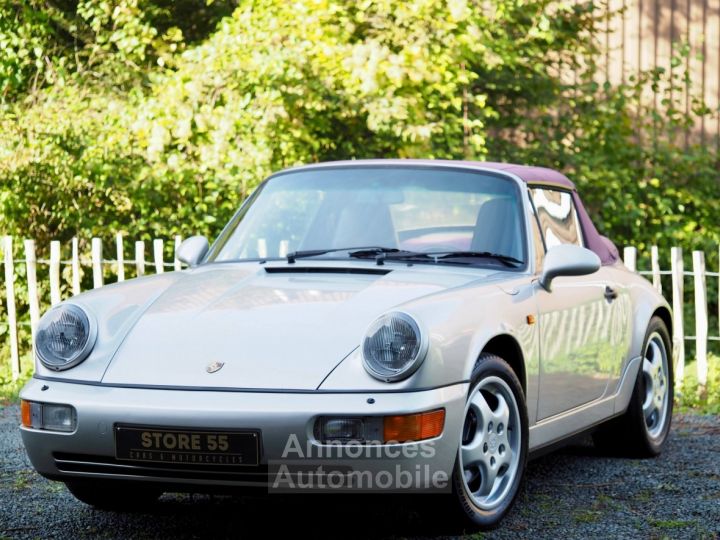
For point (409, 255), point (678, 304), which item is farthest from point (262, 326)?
point (678, 304)

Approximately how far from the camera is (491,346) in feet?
15.4

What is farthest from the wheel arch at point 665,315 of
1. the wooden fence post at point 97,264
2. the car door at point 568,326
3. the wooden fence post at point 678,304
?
the wooden fence post at point 97,264

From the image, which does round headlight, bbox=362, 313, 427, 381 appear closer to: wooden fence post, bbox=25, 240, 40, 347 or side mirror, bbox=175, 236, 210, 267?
side mirror, bbox=175, 236, 210, 267

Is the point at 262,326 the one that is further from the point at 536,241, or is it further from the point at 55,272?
the point at 55,272

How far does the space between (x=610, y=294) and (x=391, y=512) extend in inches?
68.5

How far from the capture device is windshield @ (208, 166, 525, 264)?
5.28 metres

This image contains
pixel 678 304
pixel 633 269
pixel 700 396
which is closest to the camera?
pixel 700 396

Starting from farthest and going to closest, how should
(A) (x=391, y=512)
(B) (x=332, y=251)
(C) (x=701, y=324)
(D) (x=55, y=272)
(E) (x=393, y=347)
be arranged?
(D) (x=55, y=272) < (C) (x=701, y=324) < (B) (x=332, y=251) < (A) (x=391, y=512) < (E) (x=393, y=347)

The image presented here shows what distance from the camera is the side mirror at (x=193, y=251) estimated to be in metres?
5.70

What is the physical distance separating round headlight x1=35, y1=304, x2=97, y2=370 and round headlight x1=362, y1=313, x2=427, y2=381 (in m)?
1.07

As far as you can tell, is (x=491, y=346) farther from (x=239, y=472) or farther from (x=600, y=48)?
(x=600, y=48)

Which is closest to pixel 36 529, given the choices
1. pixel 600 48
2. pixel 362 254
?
pixel 362 254

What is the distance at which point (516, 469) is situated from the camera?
4.77m

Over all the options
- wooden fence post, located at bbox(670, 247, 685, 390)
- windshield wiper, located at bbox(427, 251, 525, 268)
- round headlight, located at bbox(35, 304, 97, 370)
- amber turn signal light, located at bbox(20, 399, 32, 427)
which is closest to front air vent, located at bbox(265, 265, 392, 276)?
windshield wiper, located at bbox(427, 251, 525, 268)
